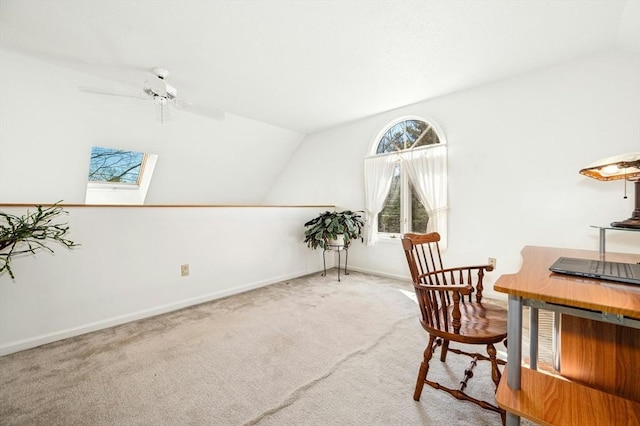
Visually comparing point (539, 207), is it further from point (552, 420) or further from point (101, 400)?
point (101, 400)

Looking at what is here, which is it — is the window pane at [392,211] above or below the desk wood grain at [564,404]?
above

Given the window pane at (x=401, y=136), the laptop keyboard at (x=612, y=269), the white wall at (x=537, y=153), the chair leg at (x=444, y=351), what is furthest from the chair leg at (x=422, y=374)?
the window pane at (x=401, y=136)

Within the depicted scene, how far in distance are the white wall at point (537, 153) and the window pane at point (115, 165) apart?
4.20 m

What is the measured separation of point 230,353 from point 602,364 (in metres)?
2.12

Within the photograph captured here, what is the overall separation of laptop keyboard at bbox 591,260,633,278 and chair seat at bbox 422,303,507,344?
482 mm

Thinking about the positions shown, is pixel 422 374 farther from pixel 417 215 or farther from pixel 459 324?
pixel 417 215

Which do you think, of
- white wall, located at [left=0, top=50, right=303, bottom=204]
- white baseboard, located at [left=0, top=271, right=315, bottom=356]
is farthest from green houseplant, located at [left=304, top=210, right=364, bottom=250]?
white wall, located at [left=0, top=50, right=303, bottom=204]

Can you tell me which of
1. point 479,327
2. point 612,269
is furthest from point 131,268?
point 612,269

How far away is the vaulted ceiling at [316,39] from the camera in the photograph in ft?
6.24

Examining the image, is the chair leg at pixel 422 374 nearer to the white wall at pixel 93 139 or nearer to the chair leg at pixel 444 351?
the chair leg at pixel 444 351

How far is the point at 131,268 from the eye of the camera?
2.62 metres

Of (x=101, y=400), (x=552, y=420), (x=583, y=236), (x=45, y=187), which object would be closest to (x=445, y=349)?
(x=552, y=420)

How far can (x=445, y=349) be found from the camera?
1855 millimetres

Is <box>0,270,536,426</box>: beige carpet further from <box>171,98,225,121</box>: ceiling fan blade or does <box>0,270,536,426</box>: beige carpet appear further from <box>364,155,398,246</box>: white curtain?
<box>171,98,225,121</box>: ceiling fan blade
